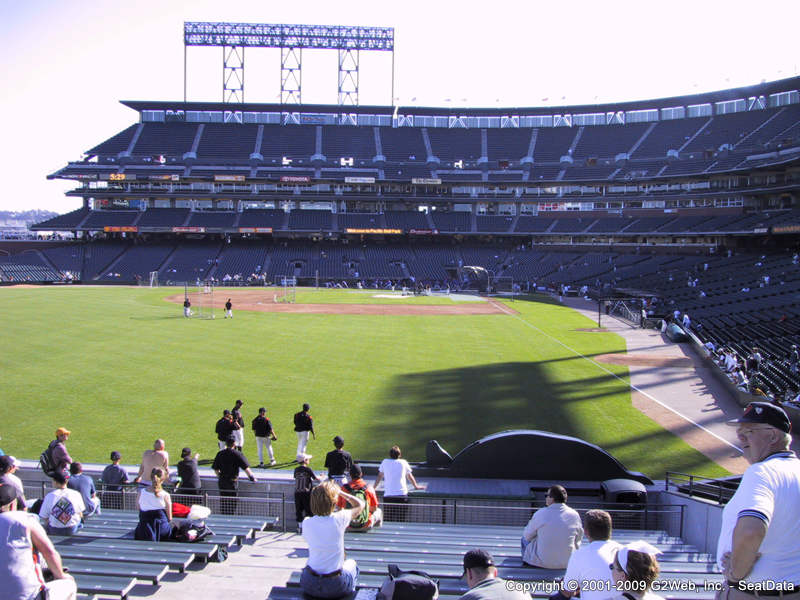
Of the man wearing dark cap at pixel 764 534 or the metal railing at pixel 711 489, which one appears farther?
the metal railing at pixel 711 489

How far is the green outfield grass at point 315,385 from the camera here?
16609 millimetres

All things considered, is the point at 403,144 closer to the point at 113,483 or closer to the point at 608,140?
the point at 608,140

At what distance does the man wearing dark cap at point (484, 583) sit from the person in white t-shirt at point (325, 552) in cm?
167

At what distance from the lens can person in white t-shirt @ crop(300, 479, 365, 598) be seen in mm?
5992

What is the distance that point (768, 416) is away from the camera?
423 centimetres

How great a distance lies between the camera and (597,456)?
1258cm

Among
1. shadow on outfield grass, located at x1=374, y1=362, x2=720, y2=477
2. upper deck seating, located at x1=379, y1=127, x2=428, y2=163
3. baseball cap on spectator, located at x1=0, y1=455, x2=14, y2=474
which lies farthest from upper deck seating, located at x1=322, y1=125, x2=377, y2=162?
baseball cap on spectator, located at x1=0, y1=455, x2=14, y2=474

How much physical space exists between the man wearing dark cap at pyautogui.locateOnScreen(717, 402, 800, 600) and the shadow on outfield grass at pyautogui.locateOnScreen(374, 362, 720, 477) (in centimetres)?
897

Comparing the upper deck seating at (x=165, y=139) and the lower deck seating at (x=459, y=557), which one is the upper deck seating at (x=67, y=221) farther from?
the lower deck seating at (x=459, y=557)

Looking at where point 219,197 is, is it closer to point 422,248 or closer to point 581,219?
point 422,248

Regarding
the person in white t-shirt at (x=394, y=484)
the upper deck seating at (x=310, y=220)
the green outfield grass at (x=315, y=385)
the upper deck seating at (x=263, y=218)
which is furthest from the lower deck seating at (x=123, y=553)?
the upper deck seating at (x=263, y=218)

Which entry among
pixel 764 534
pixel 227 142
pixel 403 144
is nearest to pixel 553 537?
pixel 764 534

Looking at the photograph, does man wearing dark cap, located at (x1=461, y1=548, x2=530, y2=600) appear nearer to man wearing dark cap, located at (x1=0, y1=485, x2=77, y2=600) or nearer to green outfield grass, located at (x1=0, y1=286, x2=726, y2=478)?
man wearing dark cap, located at (x1=0, y1=485, x2=77, y2=600)

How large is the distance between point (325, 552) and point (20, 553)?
8.84 ft
